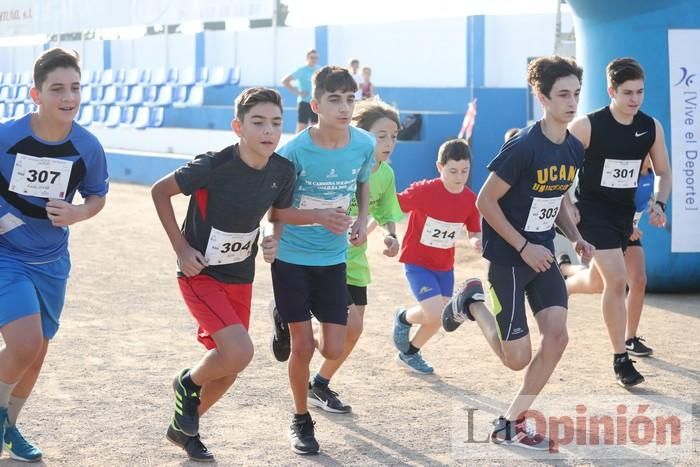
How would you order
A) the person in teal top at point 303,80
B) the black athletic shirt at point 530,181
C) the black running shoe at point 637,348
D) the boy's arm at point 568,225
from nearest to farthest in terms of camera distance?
the black athletic shirt at point 530,181
the boy's arm at point 568,225
the black running shoe at point 637,348
the person in teal top at point 303,80

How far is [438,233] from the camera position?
21.2 ft

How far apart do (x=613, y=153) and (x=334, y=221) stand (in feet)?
7.67

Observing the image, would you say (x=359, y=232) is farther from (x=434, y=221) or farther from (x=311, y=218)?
(x=434, y=221)

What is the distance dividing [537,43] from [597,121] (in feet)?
58.0

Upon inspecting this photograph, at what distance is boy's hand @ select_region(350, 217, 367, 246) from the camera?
5.21 meters

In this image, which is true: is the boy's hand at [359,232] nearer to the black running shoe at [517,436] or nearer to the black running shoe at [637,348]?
the black running shoe at [517,436]

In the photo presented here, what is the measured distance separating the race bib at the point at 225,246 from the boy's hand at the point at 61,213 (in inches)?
23.0

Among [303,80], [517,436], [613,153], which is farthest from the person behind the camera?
[303,80]

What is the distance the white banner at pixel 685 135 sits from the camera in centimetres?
895

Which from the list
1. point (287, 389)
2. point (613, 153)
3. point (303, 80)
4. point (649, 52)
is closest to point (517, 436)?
point (287, 389)

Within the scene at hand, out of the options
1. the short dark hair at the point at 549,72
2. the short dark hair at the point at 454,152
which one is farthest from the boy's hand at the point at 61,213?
the short dark hair at the point at 454,152

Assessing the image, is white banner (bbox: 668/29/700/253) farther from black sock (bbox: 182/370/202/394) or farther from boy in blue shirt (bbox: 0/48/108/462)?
boy in blue shirt (bbox: 0/48/108/462)

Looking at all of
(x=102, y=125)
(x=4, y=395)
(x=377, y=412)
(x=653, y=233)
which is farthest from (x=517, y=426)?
(x=102, y=125)

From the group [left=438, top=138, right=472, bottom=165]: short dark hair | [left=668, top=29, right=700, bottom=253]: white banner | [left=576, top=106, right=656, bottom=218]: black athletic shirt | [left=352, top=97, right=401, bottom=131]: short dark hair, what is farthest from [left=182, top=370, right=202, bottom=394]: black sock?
[left=668, top=29, right=700, bottom=253]: white banner
